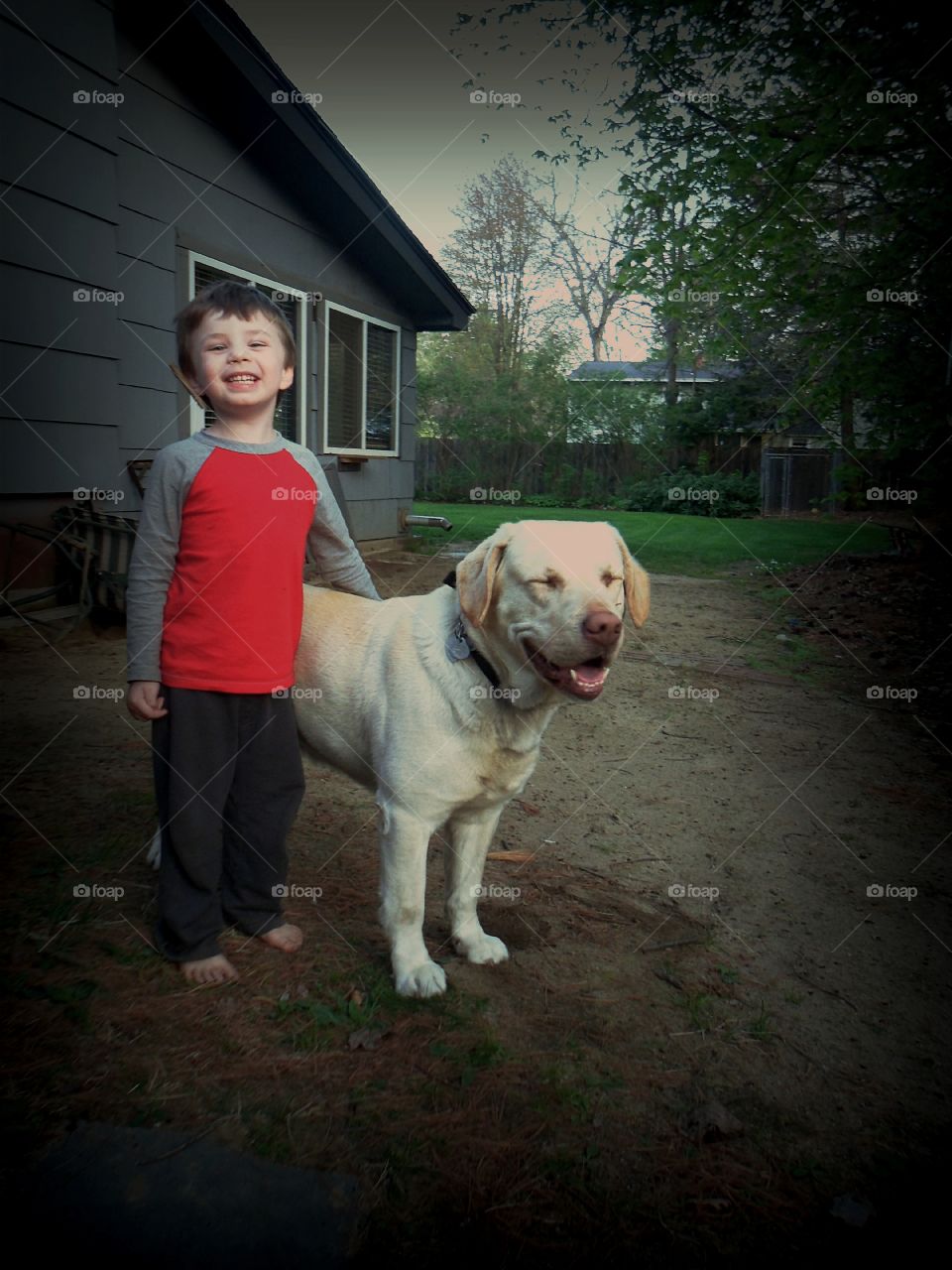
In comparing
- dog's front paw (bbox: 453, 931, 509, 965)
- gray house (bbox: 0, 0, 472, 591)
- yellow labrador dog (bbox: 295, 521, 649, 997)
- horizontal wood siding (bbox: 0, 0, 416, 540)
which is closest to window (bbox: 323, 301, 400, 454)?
gray house (bbox: 0, 0, 472, 591)

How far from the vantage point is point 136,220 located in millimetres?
6145

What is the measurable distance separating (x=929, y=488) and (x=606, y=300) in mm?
18317

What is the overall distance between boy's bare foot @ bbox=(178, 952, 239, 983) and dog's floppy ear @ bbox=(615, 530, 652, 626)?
4.99 feet

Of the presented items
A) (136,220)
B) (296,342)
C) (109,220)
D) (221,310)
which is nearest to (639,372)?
(296,342)

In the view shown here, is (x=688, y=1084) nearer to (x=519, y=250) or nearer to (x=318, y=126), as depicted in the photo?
(x=318, y=126)

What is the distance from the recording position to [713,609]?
335 inches

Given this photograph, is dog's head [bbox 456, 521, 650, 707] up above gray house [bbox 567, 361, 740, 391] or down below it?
below

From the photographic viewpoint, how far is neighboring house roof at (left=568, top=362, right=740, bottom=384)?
2481 cm

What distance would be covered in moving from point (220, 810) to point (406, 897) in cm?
58

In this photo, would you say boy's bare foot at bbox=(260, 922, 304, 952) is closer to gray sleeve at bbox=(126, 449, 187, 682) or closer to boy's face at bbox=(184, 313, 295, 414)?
gray sleeve at bbox=(126, 449, 187, 682)

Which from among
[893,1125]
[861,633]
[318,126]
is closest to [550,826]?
[893,1125]

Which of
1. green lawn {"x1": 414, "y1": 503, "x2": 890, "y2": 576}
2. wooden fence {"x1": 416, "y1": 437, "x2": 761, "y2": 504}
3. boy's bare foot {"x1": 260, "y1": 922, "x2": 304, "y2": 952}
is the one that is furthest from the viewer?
wooden fence {"x1": 416, "y1": 437, "x2": 761, "y2": 504}

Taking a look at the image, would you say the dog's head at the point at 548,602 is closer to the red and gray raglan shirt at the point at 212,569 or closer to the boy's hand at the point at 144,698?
the red and gray raglan shirt at the point at 212,569

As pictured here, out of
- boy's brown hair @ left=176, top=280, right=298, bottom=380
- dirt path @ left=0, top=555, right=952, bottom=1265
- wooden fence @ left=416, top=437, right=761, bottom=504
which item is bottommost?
dirt path @ left=0, top=555, right=952, bottom=1265
